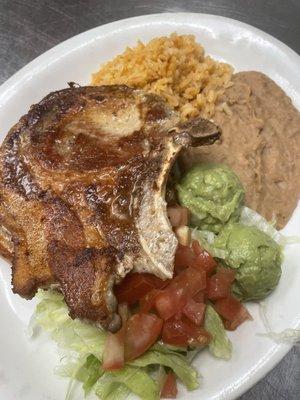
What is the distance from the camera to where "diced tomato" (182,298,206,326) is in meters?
3.09

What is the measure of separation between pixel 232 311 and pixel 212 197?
610 millimetres

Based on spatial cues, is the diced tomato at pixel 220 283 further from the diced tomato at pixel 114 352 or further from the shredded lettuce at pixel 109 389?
the shredded lettuce at pixel 109 389

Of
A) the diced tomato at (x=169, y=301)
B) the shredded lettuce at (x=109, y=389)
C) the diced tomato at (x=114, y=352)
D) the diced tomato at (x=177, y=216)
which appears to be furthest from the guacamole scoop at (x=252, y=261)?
the shredded lettuce at (x=109, y=389)

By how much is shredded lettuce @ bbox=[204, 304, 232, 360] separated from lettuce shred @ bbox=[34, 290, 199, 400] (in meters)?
0.16

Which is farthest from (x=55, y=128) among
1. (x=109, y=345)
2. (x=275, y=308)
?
(x=275, y=308)

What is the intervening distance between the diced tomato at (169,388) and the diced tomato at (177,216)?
2.61 ft

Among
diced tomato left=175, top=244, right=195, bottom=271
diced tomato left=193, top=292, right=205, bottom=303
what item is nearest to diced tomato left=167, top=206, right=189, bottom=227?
diced tomato left=175, top=244, right=195, bottom=271

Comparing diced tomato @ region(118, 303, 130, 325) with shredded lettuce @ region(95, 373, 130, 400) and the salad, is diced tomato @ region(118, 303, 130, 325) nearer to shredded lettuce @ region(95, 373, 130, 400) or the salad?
the salad

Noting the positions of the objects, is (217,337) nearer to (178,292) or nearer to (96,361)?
(178,292)

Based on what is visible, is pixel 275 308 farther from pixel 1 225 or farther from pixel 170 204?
pixel 1 225

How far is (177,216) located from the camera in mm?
3270

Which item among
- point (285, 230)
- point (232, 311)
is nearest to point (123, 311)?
point (232, 311)

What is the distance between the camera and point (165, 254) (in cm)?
297

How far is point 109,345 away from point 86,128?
116 centimetres
